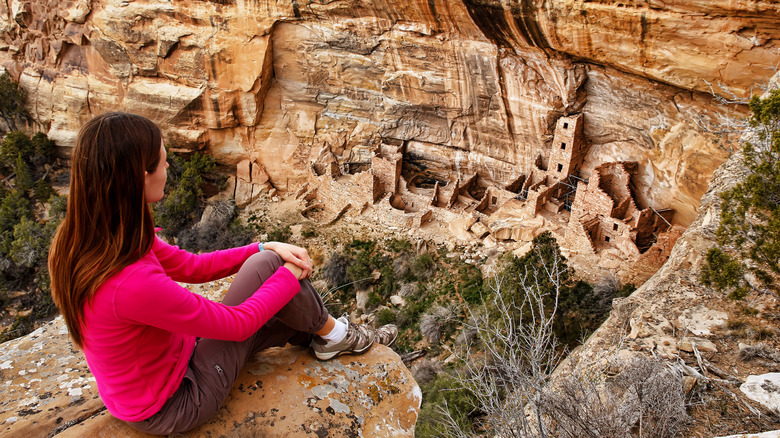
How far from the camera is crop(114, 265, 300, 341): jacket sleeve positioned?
212 centimetres

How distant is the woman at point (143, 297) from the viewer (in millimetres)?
2092

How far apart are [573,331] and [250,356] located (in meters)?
6.67

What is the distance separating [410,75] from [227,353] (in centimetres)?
1016

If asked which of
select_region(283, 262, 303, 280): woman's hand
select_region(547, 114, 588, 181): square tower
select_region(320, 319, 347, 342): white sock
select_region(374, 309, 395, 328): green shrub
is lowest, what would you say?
select_region(374, 309, 395, 328): green shrub

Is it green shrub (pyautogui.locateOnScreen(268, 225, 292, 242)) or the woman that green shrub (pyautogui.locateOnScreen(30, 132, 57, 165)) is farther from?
the woman

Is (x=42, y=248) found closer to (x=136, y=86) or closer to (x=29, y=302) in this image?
(x=29, y=302)

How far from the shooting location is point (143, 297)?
212cm

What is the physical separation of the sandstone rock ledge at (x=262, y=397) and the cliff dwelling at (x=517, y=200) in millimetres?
7595

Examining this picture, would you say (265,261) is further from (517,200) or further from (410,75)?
(410,75)

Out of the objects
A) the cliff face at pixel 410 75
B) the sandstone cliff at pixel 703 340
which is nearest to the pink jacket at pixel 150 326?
the sandstone cliff at pixel 703 340

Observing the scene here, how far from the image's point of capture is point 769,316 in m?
4.52

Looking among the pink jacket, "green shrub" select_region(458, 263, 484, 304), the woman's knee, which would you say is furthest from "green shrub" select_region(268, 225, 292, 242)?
the pink jacket

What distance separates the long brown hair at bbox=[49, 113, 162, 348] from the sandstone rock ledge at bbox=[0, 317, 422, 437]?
73 centimetres

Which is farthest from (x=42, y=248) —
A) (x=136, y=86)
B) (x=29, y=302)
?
(x=136, y=86)
